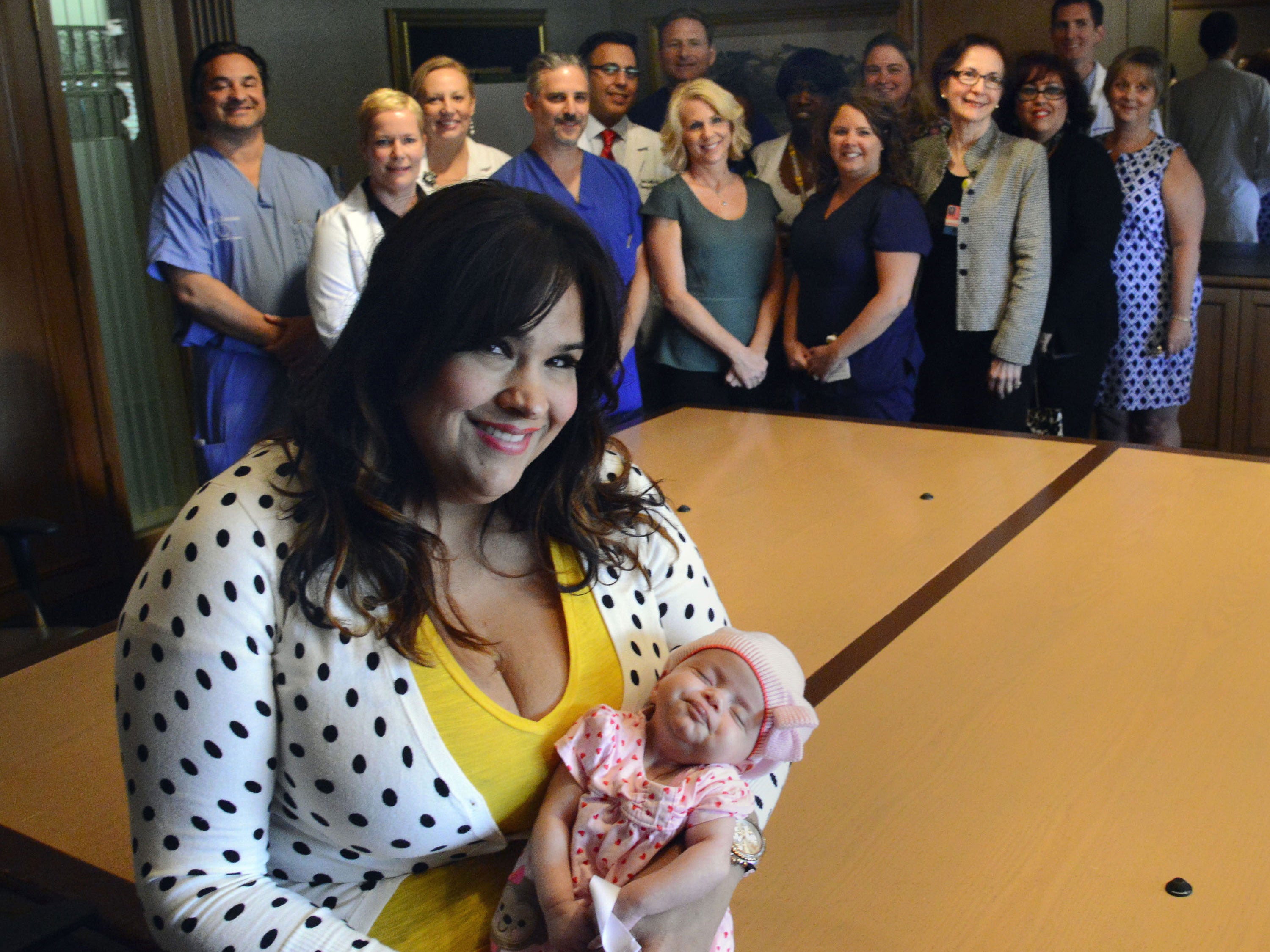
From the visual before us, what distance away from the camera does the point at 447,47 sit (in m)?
5.06

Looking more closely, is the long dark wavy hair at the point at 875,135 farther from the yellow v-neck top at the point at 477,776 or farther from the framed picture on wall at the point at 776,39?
the yellow v-neck top at the point at 477,776

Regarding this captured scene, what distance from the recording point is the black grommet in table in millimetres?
1170

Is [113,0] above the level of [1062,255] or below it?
above

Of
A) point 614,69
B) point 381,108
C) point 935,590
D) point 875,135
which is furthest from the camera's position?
point 614,69

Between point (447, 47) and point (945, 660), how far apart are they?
4098 millimetres

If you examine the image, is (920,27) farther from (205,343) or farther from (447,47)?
(205,343)

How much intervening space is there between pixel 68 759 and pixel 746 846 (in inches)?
36.3

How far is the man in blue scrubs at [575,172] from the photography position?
11.3 feet

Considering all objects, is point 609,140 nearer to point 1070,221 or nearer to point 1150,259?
point 1070,221

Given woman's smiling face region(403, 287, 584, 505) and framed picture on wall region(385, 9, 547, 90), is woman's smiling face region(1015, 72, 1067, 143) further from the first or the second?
woman's smiling face region(403, 287, 584, 505)

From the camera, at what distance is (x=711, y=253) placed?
11.8 feet

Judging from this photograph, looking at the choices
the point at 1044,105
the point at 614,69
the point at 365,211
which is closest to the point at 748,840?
the point at 365,211

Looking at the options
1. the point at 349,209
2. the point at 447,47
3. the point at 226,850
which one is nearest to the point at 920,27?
the point at 447,47

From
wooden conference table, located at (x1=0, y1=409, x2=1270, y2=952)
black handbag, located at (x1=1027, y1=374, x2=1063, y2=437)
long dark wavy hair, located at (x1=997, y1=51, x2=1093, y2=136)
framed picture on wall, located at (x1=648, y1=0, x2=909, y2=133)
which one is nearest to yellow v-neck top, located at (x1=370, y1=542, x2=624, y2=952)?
wooden conference table, located at (x1=0, y1=409, x2=1270, y2=952)
